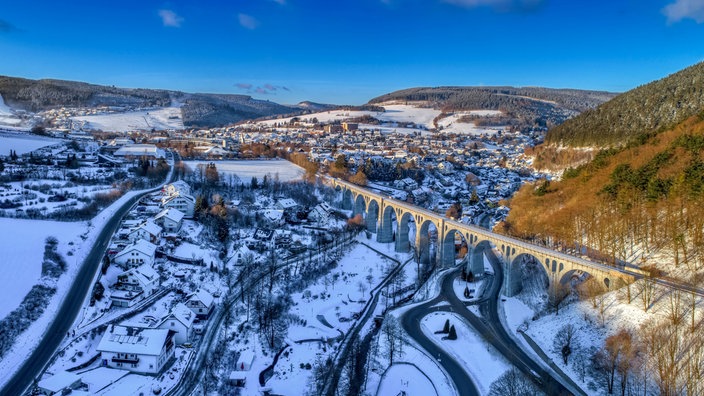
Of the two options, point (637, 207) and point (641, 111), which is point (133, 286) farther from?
point (641, 111)

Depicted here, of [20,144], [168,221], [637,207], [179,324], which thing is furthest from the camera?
[20,144]

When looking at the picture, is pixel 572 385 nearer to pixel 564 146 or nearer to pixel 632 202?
pixel 632 202

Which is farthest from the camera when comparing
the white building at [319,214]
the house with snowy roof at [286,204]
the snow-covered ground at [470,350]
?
the house with snowy roof at [286,204]

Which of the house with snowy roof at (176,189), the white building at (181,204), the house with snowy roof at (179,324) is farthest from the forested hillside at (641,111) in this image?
the house with snowy roof at (179,324)

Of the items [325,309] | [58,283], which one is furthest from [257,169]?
[325,309]

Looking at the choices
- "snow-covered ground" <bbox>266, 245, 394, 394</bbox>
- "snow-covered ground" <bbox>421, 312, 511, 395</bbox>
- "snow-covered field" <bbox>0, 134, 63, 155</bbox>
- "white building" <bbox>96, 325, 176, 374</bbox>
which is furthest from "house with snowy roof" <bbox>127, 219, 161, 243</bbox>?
"snow-covered field" <bbox>0, 134, 63, 155</bbox>

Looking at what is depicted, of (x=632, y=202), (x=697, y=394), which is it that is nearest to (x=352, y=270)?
(x=632, y=202)

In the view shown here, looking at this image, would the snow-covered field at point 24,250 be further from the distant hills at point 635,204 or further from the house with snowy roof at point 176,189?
the distant hills at point 635,204
